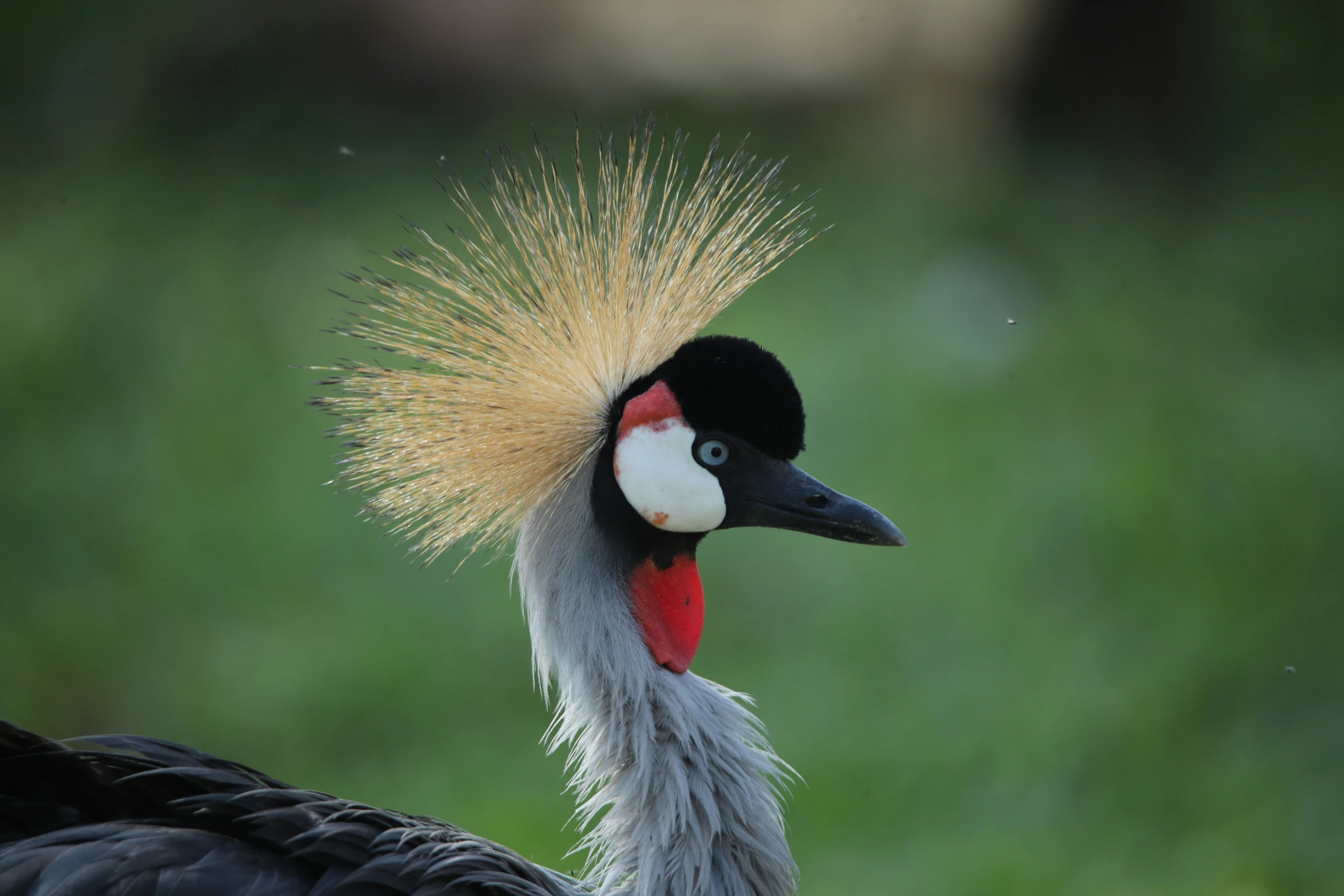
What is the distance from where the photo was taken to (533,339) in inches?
62.6

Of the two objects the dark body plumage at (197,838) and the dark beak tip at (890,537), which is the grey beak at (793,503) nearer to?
the dark beak tip at (890,537)

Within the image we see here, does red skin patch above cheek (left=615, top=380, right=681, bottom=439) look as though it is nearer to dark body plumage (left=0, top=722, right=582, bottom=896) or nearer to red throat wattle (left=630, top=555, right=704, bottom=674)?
red throat wattle (left=630, top=555, right=704, bottom=674)

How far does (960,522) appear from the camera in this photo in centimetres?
332

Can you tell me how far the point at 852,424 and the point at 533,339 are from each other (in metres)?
2.17

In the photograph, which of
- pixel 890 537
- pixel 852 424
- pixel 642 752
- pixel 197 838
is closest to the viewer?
pixel 197 838

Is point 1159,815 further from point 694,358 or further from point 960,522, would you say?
point 694,358

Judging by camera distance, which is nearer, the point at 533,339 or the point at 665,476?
the point at 665,476

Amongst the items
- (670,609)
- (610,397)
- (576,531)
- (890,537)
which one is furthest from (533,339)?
(890,537)

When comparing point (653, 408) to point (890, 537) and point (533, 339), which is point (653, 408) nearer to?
point (533, 339)

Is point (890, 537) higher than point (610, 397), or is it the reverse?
point (610, 397)

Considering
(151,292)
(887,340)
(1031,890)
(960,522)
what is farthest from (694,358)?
(151,292)

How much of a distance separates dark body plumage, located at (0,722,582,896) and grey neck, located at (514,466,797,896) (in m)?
0.13

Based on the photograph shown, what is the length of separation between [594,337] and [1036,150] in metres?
3.58

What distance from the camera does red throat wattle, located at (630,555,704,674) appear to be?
1483 millimetres
